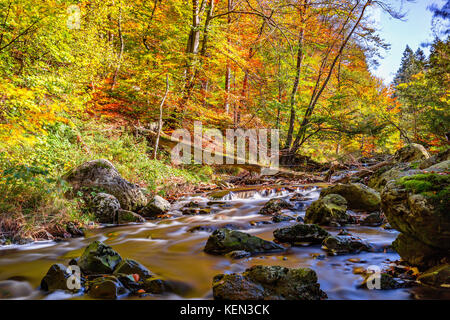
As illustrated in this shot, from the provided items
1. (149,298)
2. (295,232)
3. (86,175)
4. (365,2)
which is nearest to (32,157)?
(86,175)

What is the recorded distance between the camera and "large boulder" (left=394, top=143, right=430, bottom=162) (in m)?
8.18

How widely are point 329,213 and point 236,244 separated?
2.45 m

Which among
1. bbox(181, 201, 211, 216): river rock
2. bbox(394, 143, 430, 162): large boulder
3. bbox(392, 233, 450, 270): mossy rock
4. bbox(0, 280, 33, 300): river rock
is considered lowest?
bbox(0, 280, 33, 300): river rock

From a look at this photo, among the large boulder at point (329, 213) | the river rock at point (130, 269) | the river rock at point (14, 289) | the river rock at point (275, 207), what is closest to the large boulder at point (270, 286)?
the river rock at point (130, 269)

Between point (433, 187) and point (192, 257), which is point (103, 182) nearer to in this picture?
point (192, 257)

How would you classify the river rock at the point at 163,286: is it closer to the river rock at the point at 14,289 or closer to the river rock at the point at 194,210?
the river rock at the point at 14,289

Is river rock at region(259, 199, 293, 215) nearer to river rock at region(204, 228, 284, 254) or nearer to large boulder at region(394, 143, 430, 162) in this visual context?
river rock at region(204, 228, 284, 254)

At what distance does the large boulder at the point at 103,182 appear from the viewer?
20.8ft

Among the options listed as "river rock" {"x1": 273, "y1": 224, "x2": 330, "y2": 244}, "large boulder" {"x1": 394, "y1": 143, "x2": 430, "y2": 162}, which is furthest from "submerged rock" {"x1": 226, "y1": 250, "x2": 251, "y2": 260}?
"large boulder" {"x1": 394, "y1": 143, "x2": 430, "y2": 162}

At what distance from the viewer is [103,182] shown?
6445 mm

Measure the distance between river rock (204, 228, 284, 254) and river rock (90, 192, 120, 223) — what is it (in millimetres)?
2919

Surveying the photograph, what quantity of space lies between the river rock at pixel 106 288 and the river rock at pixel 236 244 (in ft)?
5.09

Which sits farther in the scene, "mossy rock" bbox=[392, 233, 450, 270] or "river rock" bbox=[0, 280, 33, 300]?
"river rock" bbox=[0, 280, 33, 300]

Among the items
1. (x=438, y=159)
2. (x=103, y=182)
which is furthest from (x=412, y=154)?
(x=103, y=182)
